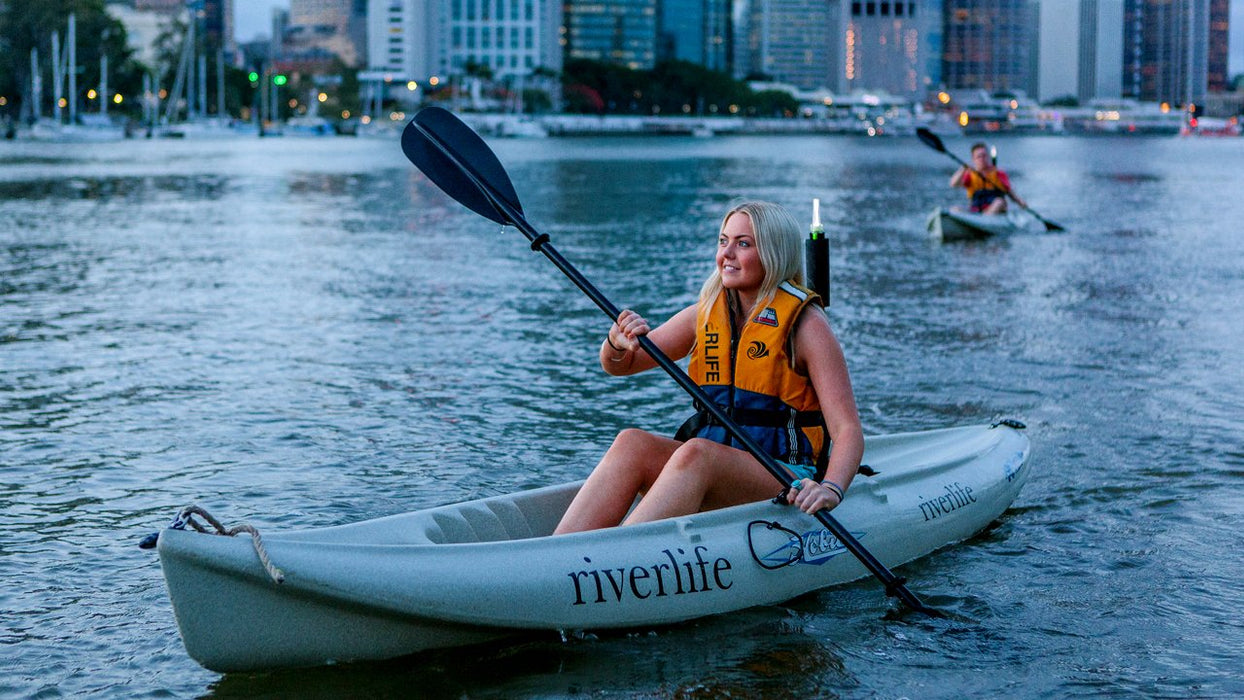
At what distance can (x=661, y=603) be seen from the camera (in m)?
5.27

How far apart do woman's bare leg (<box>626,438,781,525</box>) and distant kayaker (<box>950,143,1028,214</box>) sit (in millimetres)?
18276

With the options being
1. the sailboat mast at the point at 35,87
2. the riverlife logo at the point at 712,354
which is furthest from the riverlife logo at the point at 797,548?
the sailboat mast at the point at 35,87

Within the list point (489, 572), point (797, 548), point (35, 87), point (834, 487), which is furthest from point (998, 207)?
point (35, 87)

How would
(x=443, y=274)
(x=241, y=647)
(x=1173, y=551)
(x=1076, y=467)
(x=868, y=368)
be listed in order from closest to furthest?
(x=241, y=647)
(x=1173, y=551)
(x=1076, y=467)
(x=868, y=368)
(x=443, y=274)

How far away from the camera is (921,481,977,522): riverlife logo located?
6.28 metres

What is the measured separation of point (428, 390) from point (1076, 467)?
15.4 feet

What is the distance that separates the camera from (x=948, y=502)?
21.1ft

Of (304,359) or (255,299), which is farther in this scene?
(255,299)

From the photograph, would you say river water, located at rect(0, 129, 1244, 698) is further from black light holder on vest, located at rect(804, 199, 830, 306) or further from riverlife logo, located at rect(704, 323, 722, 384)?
black light holder on vest, located at rect(804, 199, 830, 306)

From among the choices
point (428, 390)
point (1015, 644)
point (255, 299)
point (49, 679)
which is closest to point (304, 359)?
point (428, 390)

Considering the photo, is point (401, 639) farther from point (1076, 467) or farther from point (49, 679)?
point (1076, 467)

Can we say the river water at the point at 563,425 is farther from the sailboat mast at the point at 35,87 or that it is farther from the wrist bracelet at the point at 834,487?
the sailboat mast at the point at 35,87

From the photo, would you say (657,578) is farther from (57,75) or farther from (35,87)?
(35,87)

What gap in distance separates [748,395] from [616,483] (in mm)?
596
